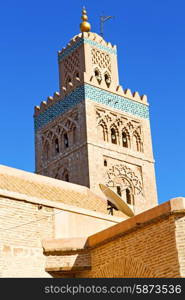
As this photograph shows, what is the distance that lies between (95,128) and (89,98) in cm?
114

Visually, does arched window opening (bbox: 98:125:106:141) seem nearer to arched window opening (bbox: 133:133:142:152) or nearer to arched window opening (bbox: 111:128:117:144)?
arched window opening (bbox: 111:128:117:144)

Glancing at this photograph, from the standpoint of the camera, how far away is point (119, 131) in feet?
73.7

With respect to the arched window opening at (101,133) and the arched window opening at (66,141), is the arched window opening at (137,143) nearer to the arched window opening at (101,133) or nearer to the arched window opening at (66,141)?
the arched window opening at (101,133)

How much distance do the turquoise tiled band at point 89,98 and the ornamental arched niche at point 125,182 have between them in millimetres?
2493

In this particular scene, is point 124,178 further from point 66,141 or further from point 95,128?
point 66,141

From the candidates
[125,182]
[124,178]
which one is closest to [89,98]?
[124,178]

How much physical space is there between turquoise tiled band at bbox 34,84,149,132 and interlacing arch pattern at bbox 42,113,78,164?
19.0 inches

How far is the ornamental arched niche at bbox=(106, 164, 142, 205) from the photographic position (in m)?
21.3

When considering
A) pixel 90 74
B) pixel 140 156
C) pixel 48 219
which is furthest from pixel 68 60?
pixel 48 219

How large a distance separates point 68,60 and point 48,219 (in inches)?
578

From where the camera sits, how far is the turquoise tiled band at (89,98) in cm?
2192

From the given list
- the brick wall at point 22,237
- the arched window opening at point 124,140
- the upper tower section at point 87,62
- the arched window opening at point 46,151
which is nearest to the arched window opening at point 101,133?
the arched window opening at point 124,140

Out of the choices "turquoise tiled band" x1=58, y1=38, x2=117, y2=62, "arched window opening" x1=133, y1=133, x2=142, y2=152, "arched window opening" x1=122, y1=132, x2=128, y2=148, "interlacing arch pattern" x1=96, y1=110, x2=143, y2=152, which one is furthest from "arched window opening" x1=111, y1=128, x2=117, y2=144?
"turquoise tiled band" x1=58, y1=38, x2=117, y2=62

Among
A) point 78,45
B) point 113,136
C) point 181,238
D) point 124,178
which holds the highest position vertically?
point 78,45
